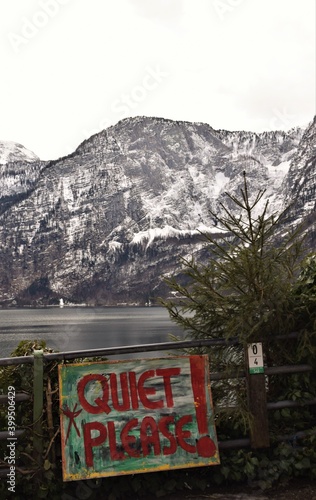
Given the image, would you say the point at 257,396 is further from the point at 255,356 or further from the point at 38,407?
the point at 38,407

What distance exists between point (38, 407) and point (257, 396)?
2.52 metres

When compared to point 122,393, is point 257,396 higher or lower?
lower

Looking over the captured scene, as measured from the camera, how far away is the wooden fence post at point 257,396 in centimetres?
642

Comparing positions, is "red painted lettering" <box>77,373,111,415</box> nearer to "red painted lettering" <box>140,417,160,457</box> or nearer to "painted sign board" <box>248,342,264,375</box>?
"red painted lettering" <box>140,417,160,457</box>

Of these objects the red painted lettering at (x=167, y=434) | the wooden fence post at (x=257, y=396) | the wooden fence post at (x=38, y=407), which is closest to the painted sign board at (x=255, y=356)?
the wooden fence post at (x=257, y=396)

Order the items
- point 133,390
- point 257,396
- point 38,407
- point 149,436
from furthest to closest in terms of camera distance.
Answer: point 257,396
point 133,390
point 149,436
point 38,407

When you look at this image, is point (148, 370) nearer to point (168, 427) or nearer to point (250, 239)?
point (168, 427)

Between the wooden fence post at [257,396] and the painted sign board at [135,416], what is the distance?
479mm

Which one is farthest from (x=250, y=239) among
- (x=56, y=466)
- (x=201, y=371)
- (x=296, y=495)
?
(x=56, y=466)

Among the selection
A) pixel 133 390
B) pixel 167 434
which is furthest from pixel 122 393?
pixel 167 434

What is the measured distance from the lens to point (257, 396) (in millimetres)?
6473

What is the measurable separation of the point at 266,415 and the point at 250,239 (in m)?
2.15

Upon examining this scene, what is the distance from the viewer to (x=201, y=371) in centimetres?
655

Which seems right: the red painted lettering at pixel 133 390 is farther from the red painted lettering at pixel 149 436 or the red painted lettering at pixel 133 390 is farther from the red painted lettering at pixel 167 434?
the red painted lettering at pixel 167 434
